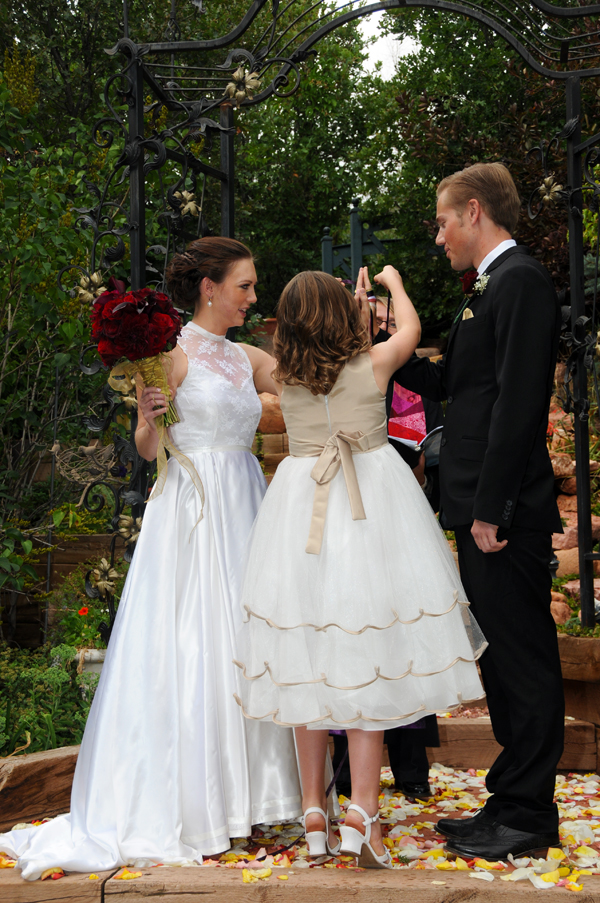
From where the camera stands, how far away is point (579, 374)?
139 inches

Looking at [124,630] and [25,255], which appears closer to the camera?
[124,630]

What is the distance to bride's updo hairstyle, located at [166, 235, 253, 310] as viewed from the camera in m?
2.99

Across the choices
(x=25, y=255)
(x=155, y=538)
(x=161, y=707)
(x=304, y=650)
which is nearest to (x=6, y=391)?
(x=25, y=255)

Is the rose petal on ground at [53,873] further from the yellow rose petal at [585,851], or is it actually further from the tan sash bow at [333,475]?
the yellow rose petal at [585,851]

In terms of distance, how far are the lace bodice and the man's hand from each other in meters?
1.01

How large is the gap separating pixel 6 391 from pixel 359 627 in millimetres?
3914

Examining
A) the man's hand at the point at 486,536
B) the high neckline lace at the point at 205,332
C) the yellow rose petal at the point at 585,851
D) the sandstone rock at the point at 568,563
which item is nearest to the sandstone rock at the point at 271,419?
the sandstone rock at the point at 568,563

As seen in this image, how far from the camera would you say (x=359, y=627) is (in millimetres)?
2270

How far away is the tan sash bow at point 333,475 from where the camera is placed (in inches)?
93.8

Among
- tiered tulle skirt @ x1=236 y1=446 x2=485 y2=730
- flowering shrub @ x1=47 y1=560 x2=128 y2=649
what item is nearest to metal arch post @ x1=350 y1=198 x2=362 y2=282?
flowering shrub @ x1=47 y1=560 x2=128 y2=649

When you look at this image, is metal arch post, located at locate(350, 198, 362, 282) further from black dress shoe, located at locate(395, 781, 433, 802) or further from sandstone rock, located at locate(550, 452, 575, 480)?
black dress shoe, located at locate(395, 781, 433, 802)

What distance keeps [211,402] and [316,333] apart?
60cm

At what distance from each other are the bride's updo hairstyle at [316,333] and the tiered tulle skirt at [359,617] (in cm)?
31

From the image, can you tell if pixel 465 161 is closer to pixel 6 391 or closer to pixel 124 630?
pixel 6 391
